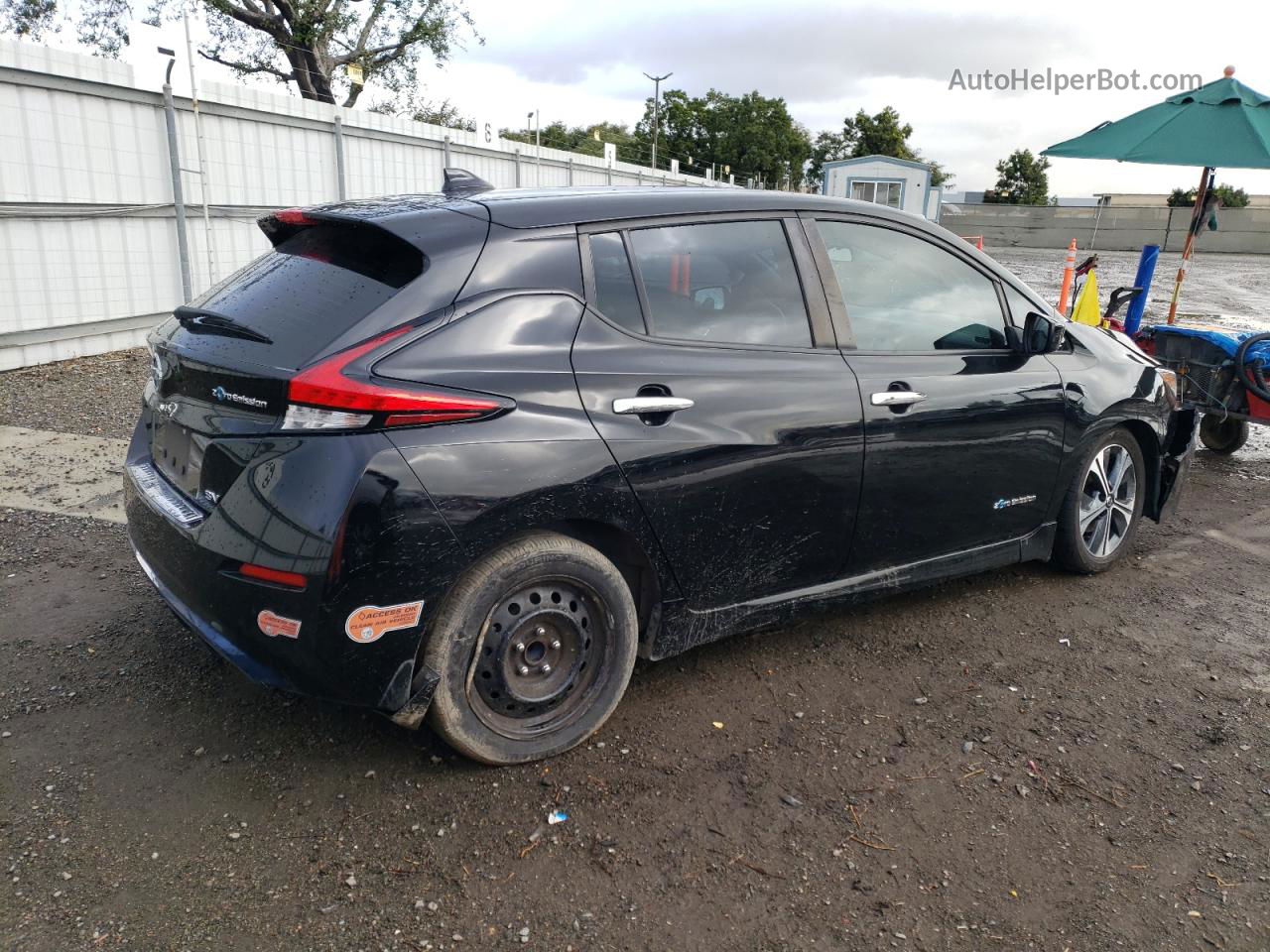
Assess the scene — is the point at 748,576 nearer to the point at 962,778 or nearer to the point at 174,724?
the point at 962,778

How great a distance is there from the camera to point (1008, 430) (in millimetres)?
3896

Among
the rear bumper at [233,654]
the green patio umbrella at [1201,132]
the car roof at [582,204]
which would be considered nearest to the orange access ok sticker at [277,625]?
the rear bumper at [233,654]

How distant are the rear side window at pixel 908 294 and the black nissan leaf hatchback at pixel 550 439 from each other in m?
0.01

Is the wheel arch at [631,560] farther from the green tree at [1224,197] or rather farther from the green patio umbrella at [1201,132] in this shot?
the green tree at [1224,197]

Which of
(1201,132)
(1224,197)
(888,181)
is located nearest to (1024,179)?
(1224,197)

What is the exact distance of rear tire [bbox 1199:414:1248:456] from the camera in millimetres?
7105

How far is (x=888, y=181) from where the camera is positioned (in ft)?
133

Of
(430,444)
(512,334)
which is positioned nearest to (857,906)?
(430,444)

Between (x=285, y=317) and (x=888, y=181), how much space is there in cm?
4152

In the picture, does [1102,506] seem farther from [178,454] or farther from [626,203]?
[178,454]

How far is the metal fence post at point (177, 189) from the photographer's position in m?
8.75

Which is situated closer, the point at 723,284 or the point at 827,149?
the point at 723,284

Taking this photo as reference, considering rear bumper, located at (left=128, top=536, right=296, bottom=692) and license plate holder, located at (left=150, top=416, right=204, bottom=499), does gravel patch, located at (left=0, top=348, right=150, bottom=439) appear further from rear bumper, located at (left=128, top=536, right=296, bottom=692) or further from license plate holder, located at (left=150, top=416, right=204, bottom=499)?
rear bumper, located at (left=128, top=536, right=296, bottom=692)

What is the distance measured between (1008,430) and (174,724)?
10.9 ft
